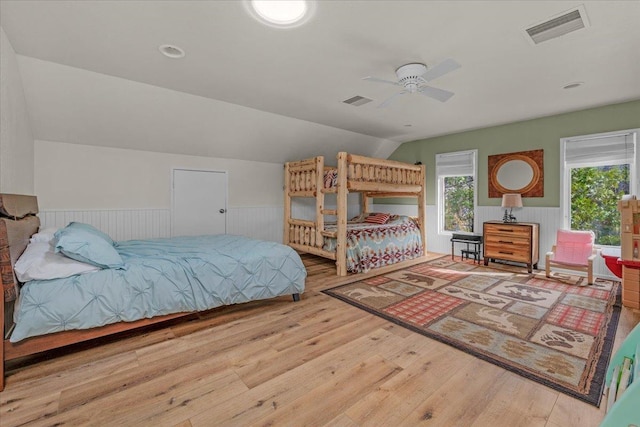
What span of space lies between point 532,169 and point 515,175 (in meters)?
0.26

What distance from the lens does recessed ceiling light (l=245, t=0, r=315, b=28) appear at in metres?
1.94

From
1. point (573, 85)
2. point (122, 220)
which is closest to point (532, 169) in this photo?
point (573, 85)

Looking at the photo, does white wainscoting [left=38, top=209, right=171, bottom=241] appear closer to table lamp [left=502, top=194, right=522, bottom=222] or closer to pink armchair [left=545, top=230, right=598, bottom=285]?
table lamp [left=502, top=194, right=522, bottom=222]

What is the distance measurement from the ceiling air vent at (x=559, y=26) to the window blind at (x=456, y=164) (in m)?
3.26

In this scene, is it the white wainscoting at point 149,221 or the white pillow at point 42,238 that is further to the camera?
the white wainscoting at point 149,221

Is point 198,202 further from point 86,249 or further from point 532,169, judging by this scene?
point 532,169

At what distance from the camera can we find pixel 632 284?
3.04 m

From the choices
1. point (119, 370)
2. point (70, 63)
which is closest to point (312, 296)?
point (119, 370)

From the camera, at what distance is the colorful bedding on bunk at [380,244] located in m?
4.46

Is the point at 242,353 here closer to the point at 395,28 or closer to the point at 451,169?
the point at 395,28

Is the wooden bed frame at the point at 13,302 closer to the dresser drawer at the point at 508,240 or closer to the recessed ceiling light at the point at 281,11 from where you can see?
the recessed ceiling light at the point at 281,11

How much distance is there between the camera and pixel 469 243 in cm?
532

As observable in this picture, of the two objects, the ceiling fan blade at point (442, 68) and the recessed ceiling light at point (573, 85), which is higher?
the recessed ceiling light at point (573, 85)

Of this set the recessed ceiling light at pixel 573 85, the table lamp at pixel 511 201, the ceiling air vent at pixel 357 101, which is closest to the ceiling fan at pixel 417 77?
the ceiling air vent at pixel 357 101
